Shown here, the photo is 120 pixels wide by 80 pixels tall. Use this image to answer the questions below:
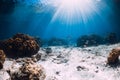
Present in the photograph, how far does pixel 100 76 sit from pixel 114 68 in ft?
3.82

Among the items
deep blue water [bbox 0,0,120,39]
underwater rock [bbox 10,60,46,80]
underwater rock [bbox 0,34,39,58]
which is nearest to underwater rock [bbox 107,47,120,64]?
underwater rock [bbox 10,60,46,80]

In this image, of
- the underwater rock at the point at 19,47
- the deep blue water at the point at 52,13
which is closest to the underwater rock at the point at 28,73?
the underwater rock at the point at 19,47

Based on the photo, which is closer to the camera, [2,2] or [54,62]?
[54,62]

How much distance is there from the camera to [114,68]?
8039mm

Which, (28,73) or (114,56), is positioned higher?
(28,73)

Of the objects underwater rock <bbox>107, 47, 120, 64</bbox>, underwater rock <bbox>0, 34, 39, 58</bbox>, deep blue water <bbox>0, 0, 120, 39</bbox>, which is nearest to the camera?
underwater rock <bbox>107, 47, 120, 64</bbox>

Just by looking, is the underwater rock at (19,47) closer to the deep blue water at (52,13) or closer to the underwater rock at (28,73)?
the underwater rock at (28,73)

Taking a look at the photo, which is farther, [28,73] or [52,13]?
[52,13]

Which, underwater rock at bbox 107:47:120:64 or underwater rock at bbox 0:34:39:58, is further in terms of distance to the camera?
underwater rock at bbox 0:34:39:58

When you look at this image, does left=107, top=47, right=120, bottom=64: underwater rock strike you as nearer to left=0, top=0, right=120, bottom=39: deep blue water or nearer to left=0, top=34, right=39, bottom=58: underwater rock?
left=0, top=34, right=39, bottom=58: underwater rock

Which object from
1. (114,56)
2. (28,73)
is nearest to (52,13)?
(114,56)

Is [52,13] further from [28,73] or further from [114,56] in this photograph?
[28,73]

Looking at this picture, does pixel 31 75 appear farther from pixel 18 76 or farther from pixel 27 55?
pixel 27 55

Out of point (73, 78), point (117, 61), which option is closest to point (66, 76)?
point (73, 78)
